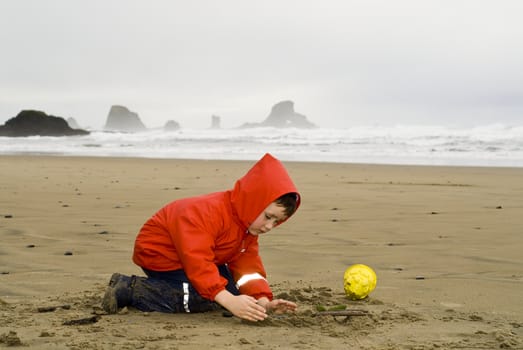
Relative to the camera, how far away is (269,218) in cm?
360

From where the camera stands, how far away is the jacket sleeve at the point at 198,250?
3.41 m

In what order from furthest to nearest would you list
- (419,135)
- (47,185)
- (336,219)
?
(419,135) → (47,185) → (336,219)

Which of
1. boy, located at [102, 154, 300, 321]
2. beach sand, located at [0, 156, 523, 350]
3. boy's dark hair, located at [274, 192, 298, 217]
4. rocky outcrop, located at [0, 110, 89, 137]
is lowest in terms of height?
beach sand, located at [0, 156, 523, 350]

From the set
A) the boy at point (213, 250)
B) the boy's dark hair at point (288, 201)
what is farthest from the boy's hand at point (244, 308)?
the boy's dark hair at point (288, 201)

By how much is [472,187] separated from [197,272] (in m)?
8.42

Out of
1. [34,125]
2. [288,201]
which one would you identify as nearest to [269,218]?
[288,201]

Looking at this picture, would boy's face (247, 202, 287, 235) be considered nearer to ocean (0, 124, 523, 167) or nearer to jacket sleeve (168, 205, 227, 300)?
jacket sleeve (168, 205, 227, 300)

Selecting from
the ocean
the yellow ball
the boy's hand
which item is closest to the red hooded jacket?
the boy's hand

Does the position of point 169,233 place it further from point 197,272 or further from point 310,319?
point 310,319

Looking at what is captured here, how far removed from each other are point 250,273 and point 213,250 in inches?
16.1

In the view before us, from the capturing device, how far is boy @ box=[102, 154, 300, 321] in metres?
3.43

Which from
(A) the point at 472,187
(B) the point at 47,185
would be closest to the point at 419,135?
(A) the point at 472,187

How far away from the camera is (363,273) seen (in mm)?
4152

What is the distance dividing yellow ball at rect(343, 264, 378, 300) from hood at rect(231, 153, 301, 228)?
3.00ft
